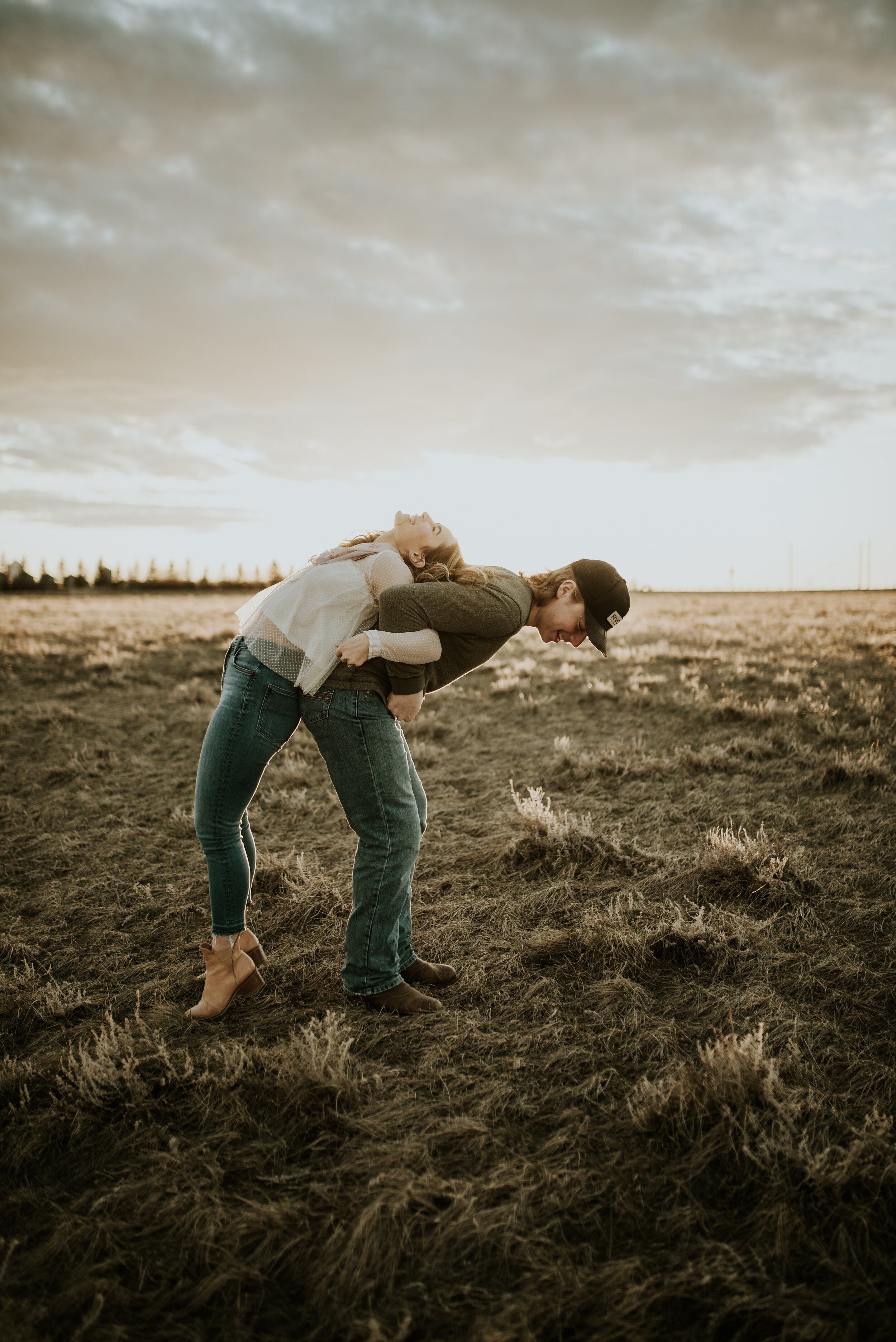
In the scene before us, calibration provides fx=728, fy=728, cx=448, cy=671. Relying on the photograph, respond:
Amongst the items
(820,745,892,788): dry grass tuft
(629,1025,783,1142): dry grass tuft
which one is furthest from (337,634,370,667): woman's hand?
(820,745,892,788): dry grass tuft

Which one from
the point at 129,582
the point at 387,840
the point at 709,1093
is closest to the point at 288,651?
the point at 387,840

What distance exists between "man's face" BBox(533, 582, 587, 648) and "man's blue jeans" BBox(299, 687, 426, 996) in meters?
0.85

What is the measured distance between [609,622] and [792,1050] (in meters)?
2.01

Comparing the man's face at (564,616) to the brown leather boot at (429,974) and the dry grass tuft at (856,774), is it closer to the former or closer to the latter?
the brown leather boot at (429,974)

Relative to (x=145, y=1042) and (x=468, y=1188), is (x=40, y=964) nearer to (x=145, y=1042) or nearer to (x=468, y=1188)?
(x=145, y=1042)

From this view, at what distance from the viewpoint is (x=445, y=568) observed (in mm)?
3301

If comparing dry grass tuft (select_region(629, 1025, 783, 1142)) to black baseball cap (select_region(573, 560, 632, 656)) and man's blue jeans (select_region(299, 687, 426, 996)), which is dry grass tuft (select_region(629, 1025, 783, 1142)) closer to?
man's blue jeans (select_region(299, 687, 426, 996))

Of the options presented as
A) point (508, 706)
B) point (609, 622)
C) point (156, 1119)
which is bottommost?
point (156, 1119)

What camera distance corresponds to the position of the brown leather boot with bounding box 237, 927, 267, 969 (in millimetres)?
3697

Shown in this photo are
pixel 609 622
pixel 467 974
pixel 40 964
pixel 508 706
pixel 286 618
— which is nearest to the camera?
pixel 286 618

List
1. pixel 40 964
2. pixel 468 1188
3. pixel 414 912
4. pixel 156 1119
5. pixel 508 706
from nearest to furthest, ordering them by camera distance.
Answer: pixel 468 1188 → pixel 156 1119 → pixel 40 964 → pixel 414 912 → pixel 508 706

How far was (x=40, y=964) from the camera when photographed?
4145 millimetres

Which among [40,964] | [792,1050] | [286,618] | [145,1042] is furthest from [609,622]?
[40,964]

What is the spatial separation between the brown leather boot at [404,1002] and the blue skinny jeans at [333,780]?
182mm
